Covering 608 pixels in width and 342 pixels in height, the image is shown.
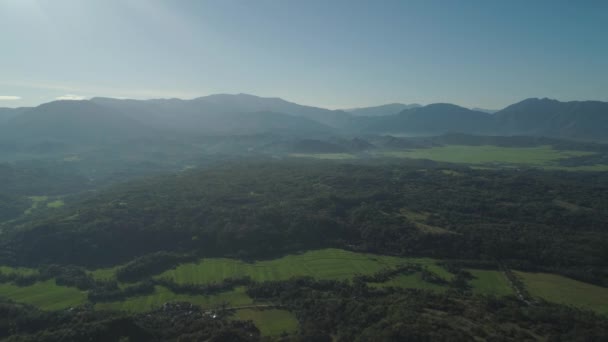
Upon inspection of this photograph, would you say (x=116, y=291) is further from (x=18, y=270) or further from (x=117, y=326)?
(x=18, y=270)

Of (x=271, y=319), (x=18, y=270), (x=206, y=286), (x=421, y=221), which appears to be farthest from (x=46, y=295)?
(x=421, y=221)

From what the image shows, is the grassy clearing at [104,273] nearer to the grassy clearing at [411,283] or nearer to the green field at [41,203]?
the grassy clearing at [411,283]

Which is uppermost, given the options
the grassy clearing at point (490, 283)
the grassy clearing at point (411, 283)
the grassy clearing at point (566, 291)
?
the grassy clearing at point (566, 291)

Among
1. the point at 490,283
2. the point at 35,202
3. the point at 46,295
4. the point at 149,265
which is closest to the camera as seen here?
the point at 490,283

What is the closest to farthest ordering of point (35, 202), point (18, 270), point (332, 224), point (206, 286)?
point (206, 286), point (18, 270), point (332, 224), point (35, 202)

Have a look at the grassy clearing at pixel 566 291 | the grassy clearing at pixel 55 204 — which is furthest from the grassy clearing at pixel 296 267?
the grassy clearing at pixel 55 204

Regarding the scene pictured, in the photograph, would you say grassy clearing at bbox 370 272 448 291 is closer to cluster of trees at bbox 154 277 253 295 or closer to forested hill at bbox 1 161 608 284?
forested hill at bbox 1 161 608 284

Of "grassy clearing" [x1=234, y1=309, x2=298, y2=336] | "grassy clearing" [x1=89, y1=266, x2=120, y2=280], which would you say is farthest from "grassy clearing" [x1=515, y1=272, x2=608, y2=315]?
"grassy clearing" [x1=89, y1=266, x2=120, y2=280]
